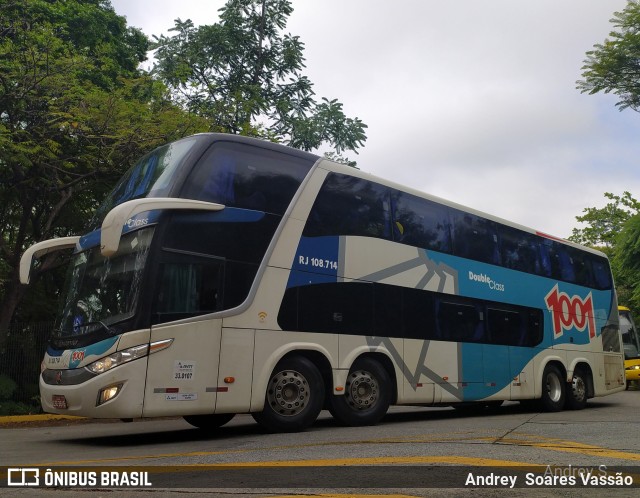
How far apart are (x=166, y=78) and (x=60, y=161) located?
26.5 ft

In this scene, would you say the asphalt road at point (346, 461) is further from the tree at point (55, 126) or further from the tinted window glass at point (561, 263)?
the tree at point (55, 126)

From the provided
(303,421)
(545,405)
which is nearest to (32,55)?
(303,421)

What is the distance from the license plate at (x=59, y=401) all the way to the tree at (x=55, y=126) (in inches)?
270

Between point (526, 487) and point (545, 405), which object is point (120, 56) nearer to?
point (545, 405)

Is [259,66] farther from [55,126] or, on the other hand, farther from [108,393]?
[108,393]

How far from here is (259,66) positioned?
87.5 feet

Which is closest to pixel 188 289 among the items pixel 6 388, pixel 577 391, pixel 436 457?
pixel 436 457

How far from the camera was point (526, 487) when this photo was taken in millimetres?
5152

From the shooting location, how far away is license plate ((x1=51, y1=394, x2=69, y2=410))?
8.52 metres

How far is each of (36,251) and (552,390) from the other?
37.3 ft

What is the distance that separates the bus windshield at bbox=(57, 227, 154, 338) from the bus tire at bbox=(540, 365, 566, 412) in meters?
10.0

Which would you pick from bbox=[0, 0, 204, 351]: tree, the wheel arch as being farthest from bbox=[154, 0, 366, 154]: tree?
the wheel arch

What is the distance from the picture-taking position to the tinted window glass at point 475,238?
42.9 feet

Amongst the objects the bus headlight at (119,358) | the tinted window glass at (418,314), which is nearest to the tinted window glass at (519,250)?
the tinted window glass at (418,314)
